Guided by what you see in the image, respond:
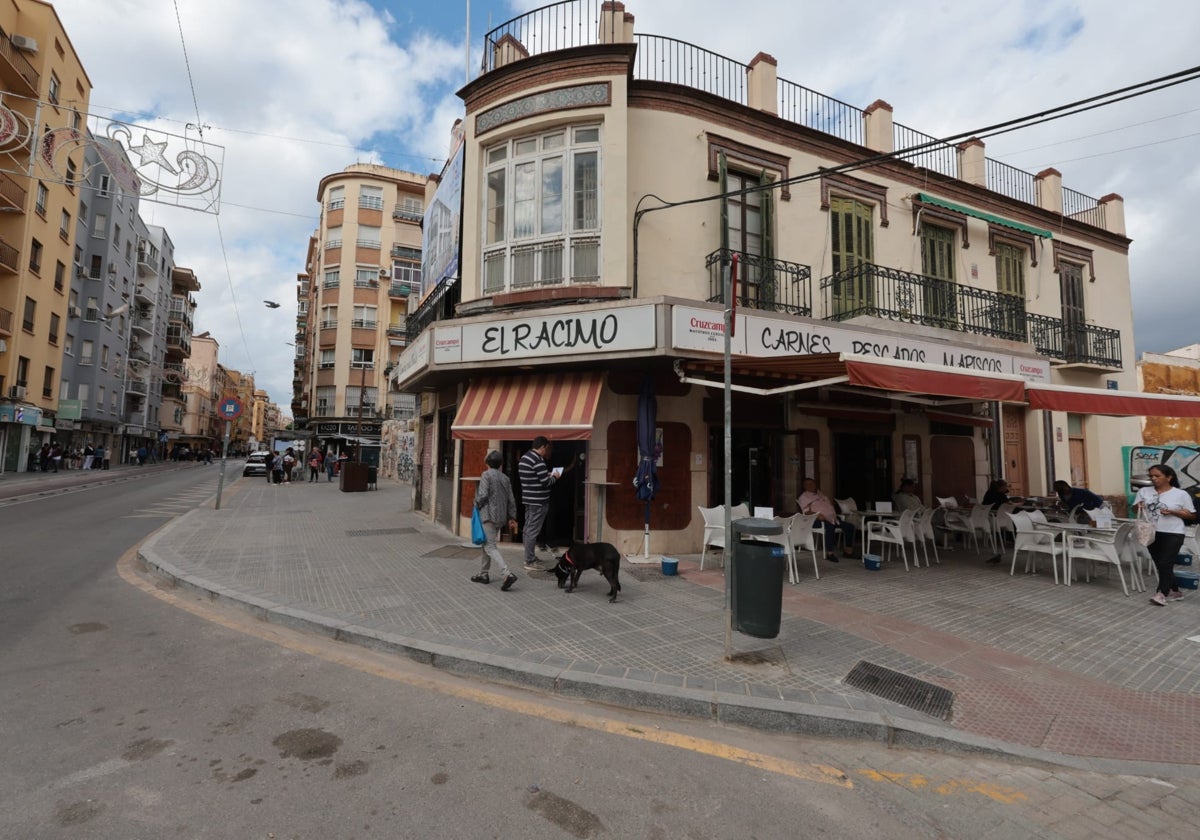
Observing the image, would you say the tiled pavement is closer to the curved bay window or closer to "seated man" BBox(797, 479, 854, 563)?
"seated man" BBox(797, 479, 854, 563)

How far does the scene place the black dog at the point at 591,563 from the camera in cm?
645

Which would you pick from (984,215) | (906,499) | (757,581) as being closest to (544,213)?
(757,581)

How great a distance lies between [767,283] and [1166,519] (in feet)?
21.6

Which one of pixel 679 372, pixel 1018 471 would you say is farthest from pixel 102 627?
pixel 1018 471

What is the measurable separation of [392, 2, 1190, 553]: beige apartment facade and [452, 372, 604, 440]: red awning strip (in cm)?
4

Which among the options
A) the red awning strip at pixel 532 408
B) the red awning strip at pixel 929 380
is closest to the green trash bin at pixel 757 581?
the red awning strip at pixel 929 380

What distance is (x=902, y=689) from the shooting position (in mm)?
4145

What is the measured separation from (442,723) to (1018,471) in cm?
1606

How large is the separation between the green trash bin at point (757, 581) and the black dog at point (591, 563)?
1823 millimetres

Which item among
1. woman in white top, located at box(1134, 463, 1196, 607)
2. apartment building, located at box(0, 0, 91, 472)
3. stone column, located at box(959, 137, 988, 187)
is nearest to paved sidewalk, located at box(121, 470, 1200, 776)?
woman in white top, located at box(1134, 463, 1196, 607)

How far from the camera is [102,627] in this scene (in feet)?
17.7

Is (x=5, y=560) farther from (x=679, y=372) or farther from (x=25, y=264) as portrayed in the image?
(x=25, y=264)

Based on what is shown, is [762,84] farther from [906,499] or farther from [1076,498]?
[1076,498]

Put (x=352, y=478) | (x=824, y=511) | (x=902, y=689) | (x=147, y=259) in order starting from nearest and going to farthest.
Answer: (x=902, y=689)
(x=824, y=511)
(x=352, y=478)
(x=147, y=259)
